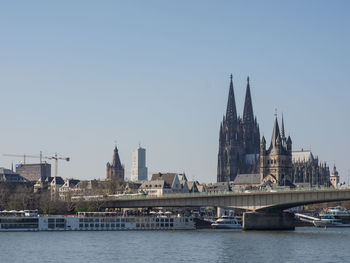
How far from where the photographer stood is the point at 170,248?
84500 mm

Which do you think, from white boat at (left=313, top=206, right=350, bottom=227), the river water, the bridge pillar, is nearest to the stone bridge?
the bridge pillar

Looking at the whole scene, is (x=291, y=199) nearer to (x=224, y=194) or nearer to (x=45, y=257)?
(x=224, y=194)

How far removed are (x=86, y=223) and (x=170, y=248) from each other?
134ft

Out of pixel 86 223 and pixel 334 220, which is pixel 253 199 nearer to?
pixel 86 223

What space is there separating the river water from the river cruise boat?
12.3 m

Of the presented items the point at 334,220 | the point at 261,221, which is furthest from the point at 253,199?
the point at 334,220

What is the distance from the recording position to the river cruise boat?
386 ft

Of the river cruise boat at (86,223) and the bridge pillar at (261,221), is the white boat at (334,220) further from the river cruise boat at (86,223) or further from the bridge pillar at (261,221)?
the bridge pillar at (261,221)

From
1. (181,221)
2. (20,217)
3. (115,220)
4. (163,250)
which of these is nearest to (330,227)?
(181,221)

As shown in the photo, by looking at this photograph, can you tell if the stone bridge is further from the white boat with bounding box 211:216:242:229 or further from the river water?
the white boat with bounding box 211:216:242:229

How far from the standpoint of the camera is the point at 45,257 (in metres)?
74.1

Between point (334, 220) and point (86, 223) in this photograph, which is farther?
point (334, 220)

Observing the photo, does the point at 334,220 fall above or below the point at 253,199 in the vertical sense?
below

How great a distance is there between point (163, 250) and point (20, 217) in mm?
42214
